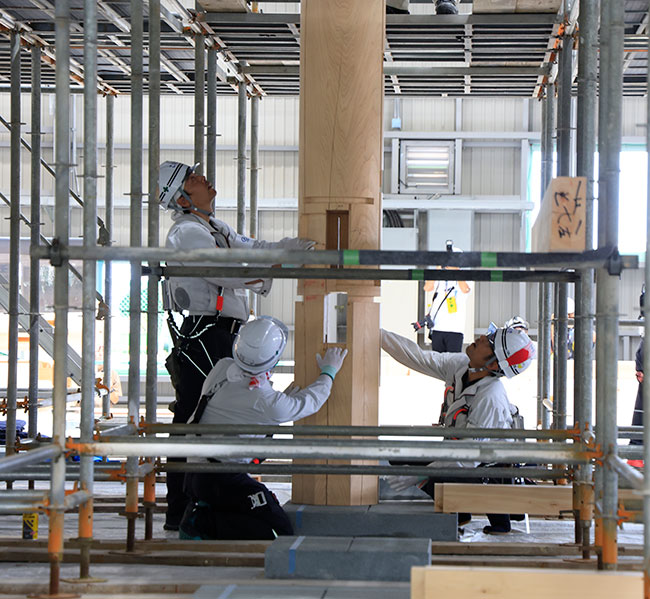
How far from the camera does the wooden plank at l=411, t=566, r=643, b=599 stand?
3.52 metres

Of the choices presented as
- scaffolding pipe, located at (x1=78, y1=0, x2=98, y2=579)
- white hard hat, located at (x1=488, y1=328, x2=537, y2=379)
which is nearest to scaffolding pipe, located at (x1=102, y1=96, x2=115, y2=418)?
white hard hat, located at (x1=488, y1=328, x2=537, y2=379)

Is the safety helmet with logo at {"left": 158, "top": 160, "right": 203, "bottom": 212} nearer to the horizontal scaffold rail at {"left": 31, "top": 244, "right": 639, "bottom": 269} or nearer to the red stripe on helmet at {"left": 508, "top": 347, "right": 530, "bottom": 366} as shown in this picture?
the red stripe on helmet at {"left": 508, "top": 347, "right": 530, "bottom": 366}

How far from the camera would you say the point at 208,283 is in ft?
22.4

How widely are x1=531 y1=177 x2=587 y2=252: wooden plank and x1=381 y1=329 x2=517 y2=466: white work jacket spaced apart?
2569 millimetres

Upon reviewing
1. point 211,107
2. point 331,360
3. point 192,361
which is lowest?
point 192,361

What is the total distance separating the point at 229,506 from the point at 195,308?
5.08 ft

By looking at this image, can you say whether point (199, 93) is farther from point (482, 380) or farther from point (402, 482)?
point (402, 482)

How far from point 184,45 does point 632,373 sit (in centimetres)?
1515

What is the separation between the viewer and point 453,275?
18.5ft

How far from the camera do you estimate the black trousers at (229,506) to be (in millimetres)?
5880

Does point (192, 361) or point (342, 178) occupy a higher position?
point (342, 178)

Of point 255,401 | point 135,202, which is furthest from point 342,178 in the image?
point 135,202

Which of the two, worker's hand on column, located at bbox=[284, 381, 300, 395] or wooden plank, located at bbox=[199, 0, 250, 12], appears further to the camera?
wooden plank, located at bbox=[199, 0, 250, 12]

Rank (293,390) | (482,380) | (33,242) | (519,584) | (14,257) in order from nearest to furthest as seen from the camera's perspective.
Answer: (519,584) < (293,390) < (482,380) < (14,257) < (33,242)
